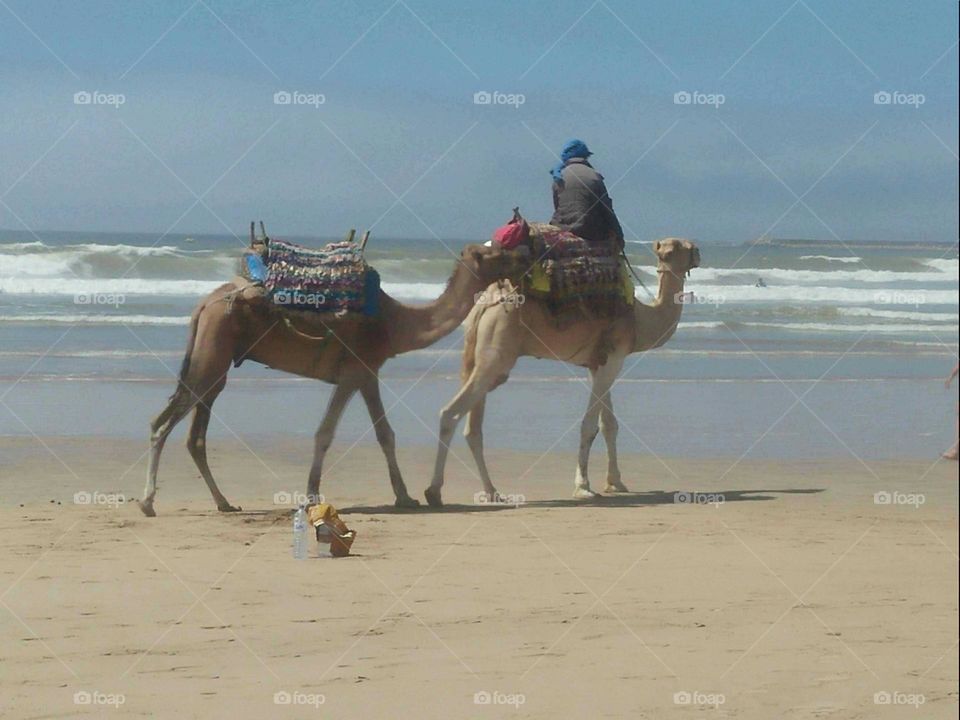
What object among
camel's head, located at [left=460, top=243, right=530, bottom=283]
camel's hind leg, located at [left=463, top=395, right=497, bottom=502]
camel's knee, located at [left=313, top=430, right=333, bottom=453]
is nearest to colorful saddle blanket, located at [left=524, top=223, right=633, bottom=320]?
camel's head, located at [left=460, top=243, right=530, bottom=283]

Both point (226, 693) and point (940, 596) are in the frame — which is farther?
point (940, 596)

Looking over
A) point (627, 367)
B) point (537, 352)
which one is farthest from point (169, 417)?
point (627, 367)

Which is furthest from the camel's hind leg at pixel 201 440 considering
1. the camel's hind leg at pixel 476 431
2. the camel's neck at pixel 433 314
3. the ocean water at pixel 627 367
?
the ocean water at pixel 627 367

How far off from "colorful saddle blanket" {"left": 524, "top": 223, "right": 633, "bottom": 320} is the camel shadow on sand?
5.16ft

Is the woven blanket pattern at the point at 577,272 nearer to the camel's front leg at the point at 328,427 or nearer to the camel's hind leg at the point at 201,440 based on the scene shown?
the camel's front leg at the point at 328,427

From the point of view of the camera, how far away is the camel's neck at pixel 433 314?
572 inches

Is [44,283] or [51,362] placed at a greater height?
[44,283]

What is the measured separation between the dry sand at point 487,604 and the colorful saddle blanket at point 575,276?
1.66m

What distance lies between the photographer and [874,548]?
12.4 meters

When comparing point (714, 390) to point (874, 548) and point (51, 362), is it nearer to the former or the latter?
point (51, 362)

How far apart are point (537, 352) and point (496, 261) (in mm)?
989

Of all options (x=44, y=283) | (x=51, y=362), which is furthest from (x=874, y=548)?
(x=44, y=283)

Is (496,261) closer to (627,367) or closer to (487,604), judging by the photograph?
(487,604)

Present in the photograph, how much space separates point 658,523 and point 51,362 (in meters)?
13.4
